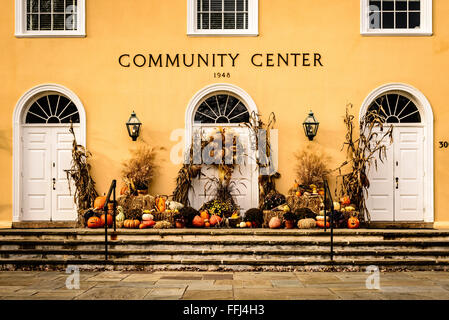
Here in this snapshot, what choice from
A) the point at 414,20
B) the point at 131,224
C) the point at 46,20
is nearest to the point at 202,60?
the point at 46,20

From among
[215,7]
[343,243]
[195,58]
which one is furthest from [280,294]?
[215,7]

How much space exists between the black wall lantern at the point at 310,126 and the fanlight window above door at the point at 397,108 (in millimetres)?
1388

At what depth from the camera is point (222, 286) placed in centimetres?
660

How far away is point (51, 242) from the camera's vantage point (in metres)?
8.29

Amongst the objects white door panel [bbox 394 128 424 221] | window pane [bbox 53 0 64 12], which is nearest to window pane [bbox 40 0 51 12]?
window pane [bbox 53 0 64 12]

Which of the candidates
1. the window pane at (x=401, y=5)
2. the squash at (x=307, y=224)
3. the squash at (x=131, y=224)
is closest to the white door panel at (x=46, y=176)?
the squash at (x=131, y=224)

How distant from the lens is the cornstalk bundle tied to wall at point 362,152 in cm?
988

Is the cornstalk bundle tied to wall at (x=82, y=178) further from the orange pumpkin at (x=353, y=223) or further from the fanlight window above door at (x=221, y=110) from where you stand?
the orange pumpkin at (x=353, y=223)

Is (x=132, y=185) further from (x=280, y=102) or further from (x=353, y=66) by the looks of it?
(x=353, y=66)

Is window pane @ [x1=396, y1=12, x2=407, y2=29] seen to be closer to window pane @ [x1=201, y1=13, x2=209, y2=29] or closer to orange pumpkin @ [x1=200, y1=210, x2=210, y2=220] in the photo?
window pane @ [x1=201, y1=13, x2=209, y2=29]

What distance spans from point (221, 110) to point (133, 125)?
1.99 meters

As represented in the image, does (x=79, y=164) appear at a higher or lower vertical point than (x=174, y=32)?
lower

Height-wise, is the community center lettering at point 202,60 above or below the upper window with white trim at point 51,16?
below

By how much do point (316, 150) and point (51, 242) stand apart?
18.8 feet
